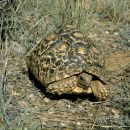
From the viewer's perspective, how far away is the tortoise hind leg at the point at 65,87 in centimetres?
347

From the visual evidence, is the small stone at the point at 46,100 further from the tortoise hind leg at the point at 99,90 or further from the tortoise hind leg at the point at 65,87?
the tortoise hind leg at the point at 99,90

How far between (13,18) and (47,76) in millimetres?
986

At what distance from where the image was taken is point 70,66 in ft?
11.4

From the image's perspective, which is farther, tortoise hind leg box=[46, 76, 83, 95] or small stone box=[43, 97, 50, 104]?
small stone box=[43, 97, 50, 104]

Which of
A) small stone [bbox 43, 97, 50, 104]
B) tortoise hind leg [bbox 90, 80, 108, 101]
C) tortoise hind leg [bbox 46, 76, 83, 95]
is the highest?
tortoise hind leg [bbox 46, 76, 83, 95]

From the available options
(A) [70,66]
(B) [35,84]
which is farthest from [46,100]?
(A) [70,66]

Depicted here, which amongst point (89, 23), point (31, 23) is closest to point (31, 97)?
point (31, 23)

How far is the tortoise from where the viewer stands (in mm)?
3484

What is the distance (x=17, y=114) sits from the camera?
3.30 meters

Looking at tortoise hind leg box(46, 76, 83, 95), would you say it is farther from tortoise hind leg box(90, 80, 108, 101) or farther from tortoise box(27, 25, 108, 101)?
tortoise hind leg box(90, 80, 108, 101)

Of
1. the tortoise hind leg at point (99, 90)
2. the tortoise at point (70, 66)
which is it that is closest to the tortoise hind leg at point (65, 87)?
the tortoise at point (70, 66)

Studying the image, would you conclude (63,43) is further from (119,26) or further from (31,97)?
(119,26)

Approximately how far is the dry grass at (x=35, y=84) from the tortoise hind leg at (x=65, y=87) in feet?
0.53

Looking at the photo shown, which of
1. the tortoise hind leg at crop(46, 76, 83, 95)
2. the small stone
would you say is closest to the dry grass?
the small stone
